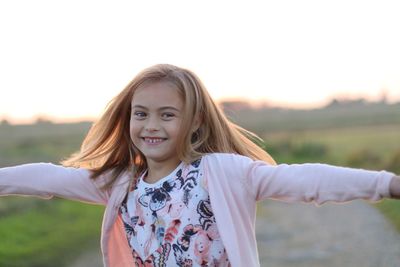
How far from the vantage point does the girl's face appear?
4207 mm

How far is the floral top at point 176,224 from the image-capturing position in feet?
13.5

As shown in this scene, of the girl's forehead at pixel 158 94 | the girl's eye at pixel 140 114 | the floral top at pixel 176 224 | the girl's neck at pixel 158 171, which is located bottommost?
the floral top at pixel 176 224

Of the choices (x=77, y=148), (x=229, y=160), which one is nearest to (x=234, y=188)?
(x=229, y=160)

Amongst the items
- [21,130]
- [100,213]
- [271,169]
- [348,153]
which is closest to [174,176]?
[271,169]

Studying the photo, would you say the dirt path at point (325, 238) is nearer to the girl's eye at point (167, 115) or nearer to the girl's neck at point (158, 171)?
the girl's neck at point (158, 171)

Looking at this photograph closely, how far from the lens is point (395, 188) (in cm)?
349

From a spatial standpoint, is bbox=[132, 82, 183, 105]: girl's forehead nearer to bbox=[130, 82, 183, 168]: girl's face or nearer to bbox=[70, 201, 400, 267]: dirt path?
bbox=[130, 82, 183, 168]: girl's face

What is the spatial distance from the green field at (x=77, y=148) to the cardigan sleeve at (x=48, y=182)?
4843mm

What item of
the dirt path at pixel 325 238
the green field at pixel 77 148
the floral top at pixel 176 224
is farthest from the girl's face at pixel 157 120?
the green field at pixel 77 148

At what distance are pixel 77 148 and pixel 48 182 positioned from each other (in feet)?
78.2

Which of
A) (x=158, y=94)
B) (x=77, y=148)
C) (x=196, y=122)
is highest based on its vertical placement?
(x=158, y=94)

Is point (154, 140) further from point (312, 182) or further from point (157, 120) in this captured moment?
point (312, 182)

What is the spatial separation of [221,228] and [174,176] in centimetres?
37

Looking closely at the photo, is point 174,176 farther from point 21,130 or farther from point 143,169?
point 21,130
